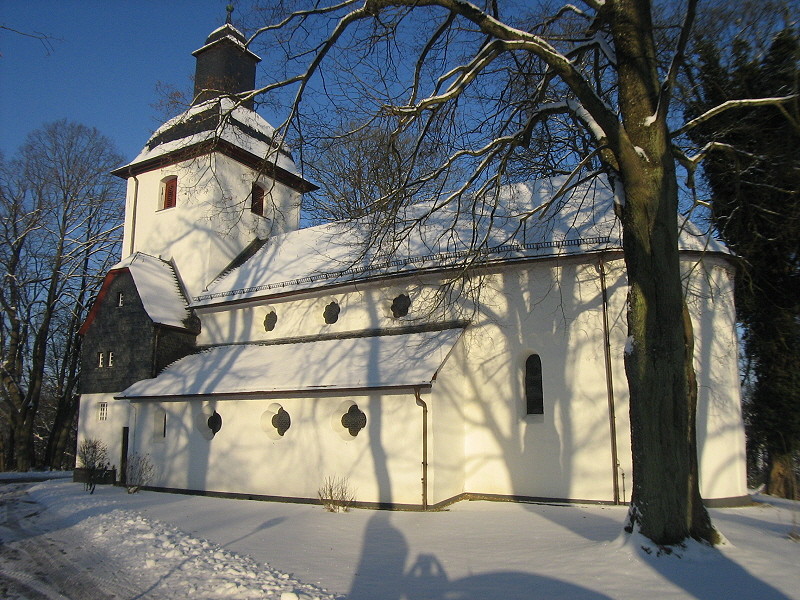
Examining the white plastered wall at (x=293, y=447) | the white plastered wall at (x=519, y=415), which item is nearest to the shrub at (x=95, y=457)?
the white plastered wall at (x=293, y=447)

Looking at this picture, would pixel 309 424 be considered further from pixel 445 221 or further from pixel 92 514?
pixel 445 221

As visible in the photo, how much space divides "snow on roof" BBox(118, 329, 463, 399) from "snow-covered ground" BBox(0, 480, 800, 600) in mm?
2916

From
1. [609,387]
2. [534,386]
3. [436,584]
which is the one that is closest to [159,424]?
[534,386]

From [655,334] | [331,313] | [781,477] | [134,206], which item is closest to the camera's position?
[655,334]

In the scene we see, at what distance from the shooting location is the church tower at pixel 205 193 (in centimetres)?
2062

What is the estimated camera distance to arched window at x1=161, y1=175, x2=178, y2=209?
22.2 metres

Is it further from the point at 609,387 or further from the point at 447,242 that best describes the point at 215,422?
the point at 609,387

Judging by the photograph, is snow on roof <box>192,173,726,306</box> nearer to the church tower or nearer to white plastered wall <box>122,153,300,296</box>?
white plastered wall <box>122,153,300,296</box>

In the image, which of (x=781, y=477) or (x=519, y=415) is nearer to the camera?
(x=519, y=415)

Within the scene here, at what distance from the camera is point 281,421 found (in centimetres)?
1490

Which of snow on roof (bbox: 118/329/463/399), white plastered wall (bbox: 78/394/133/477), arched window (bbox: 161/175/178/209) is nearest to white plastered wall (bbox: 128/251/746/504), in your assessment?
snow on roof (bbox: 118/329/463/399)

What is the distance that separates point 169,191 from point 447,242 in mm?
12933

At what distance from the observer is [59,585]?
270 inches

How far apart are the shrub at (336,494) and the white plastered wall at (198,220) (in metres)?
9.50
